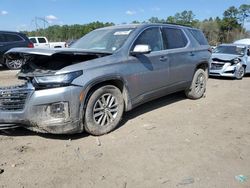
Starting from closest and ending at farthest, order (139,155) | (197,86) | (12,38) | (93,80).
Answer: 1. (139,155)
2. (93,80)
3. (197,86)
4. (12,38)

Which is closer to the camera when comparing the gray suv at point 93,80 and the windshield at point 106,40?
the gray suv at point 93,80

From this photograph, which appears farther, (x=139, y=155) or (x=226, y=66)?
(x=226, y=66)

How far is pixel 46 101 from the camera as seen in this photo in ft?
13.2

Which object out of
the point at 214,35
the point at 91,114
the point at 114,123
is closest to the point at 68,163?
the point at 91,114

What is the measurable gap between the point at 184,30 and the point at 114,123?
3.13 meters

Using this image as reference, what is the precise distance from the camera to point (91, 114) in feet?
14.4

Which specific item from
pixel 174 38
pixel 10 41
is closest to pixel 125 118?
pixel 174 38

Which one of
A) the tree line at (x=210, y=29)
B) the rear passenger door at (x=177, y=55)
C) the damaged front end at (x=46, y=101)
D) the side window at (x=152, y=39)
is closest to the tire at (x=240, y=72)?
the rear passenger door at (x=177, y=55)

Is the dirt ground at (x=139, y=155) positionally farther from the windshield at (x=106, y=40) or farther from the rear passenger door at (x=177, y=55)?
the windshield at (x=106, y=40)

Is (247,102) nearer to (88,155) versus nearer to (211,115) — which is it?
(211,115)

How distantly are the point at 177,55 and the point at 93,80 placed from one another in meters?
2.50

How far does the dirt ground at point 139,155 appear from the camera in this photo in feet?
10.9

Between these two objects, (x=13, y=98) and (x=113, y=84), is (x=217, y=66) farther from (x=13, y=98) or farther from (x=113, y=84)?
(x=13, y=98)

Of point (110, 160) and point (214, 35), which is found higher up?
point (214, 35)
